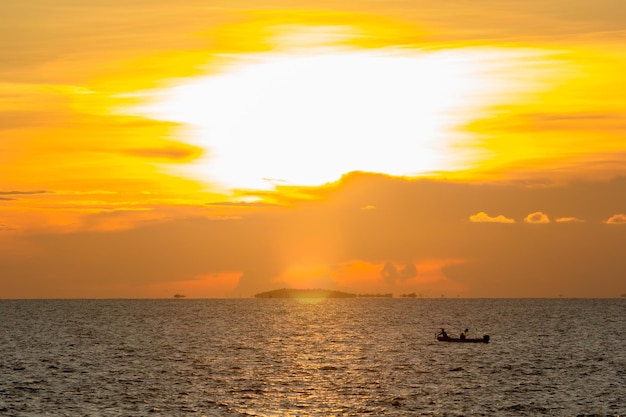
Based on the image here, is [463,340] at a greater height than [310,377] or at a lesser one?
greater

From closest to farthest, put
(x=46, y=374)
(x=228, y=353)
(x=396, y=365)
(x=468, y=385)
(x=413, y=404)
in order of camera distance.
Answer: (x=413, y=404), (x=468, y=385), (x=46, y=374), (x=396, y=365), (x=228, y=353)

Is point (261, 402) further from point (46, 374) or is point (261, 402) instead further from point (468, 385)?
point (46, 374)

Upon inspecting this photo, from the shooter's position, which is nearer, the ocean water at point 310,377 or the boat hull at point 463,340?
the ocean water at point 310,377

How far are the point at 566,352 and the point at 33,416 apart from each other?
312 feet

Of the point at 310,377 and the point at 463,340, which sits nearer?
the point at 310,377

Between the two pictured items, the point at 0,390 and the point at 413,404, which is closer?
the point at 413,404

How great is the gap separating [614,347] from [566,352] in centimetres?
1610

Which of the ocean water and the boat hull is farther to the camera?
the boat hull

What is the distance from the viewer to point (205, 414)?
3088 inches

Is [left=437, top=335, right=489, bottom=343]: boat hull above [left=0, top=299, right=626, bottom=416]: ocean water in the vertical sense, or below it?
above

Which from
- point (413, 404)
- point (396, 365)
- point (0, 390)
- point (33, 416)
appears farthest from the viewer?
point (396, 365)

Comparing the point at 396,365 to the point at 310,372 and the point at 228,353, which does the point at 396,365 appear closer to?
the point at 310,372

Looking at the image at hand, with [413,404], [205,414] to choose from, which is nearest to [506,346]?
[413,404]

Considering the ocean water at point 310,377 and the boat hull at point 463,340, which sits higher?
the boat hull at point 463,340
